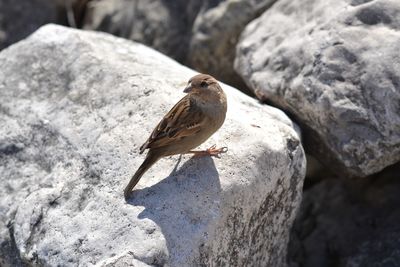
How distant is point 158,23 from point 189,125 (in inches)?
124

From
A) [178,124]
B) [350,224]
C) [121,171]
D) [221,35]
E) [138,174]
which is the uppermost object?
[178,124]

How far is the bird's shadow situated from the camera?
13.9 feet

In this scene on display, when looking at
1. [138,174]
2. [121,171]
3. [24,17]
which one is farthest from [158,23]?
[138,174]

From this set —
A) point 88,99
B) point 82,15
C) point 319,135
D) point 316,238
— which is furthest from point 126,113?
point 82,15

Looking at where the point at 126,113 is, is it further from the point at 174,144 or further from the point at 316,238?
the point at 316,238

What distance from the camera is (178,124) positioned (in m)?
4.66

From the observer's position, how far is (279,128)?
505 centimetres

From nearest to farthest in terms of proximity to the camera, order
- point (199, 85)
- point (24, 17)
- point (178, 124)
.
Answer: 1. point (178, 124)
2. point (199, 85)
3. point (24, 17)

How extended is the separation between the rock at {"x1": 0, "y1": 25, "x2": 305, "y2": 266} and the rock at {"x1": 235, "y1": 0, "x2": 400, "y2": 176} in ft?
0.99

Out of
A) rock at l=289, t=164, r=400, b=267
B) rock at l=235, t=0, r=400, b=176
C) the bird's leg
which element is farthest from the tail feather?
rock at l=289, t=164, r=400, b=267

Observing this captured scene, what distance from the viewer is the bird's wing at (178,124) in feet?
14.9

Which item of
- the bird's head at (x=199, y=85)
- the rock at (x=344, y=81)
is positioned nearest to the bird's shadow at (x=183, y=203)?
the bird's head at (x=199, y=85)

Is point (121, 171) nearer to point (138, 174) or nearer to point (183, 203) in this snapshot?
point (138, 174)

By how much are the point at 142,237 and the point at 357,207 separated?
8.37 feet
